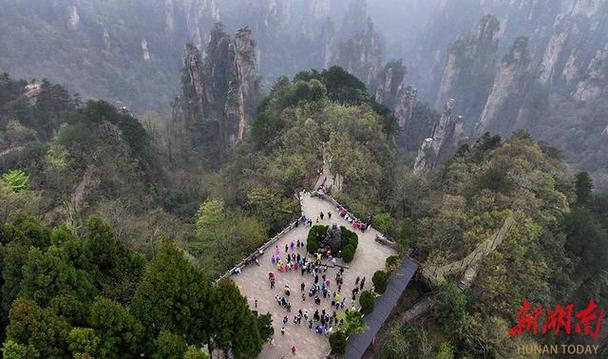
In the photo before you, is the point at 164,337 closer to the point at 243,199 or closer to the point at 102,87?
the point at 243,199

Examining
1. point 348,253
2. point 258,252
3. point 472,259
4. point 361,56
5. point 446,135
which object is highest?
point 472,259

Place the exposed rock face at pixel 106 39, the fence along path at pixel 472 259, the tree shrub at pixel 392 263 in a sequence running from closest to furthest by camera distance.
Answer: the tree shrub at pixel 392 263 < the fence along path at pixel 472 259 < the exposed rock face at pixel 106 39

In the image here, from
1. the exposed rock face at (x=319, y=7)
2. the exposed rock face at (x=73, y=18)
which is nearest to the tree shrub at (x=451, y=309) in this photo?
the exposed rock face at (x=73, y=18)

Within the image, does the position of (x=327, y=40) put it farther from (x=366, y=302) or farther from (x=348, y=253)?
(x=366, y=302)

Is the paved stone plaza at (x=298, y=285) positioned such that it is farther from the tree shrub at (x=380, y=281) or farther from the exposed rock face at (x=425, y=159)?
the exposed rock face at (x=425, y=159)

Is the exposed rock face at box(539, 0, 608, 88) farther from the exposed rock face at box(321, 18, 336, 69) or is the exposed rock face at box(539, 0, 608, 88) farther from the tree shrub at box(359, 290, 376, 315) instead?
the tree shrub at box(359, 290, 376, 315)

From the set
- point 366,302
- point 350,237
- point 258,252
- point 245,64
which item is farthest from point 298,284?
point 245,64

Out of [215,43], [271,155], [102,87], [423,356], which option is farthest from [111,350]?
[102,87]
